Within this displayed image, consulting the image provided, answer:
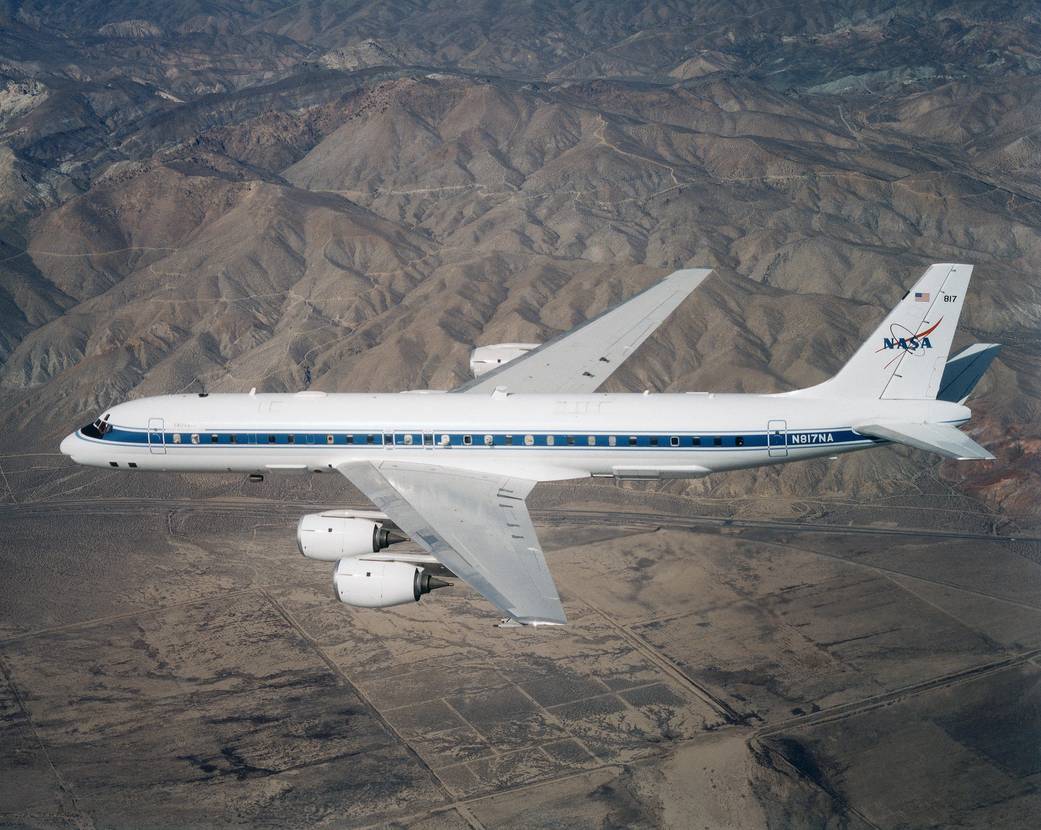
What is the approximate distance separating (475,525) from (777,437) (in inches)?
651

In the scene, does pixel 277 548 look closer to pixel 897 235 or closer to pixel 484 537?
pixel 484 537

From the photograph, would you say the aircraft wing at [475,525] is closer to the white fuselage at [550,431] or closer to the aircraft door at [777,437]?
the white fuselage at [550,431]

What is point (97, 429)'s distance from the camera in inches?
2475

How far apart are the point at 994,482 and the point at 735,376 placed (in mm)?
22306

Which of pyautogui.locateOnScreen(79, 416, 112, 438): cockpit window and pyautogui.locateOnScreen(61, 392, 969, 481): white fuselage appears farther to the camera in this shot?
pyautogui.locateOnScreen(79, 416, 112, 438): cockpit window

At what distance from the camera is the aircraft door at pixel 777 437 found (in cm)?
5819

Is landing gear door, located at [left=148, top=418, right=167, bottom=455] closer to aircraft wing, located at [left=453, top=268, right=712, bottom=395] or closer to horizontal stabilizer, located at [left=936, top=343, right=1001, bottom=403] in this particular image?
aircraft wing, located at [left=453, top=268, right=712, bottom=395]

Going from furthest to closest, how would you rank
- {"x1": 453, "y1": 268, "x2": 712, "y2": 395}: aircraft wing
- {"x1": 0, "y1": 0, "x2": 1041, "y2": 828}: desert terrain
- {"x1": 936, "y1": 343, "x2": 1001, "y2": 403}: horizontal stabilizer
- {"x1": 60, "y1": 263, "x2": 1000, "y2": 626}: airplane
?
1. {"x1": 453, "y1": 268, "x2": 712, "y2": 395}: aircraft wing
2. {"x1": 936, "y1": 343, "x2": 1001, "y2": 403}: horizontal stabilizer
3. {"x1": 0, "y1": 0, "x2": 1041, "y2": 828}: desert terrain
4. {"x1": 60, "y1": 263, "x2": 1000, "y2": 626}: airplane

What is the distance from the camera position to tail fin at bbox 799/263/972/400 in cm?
5869

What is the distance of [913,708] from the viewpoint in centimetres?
6231

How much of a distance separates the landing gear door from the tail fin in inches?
1408

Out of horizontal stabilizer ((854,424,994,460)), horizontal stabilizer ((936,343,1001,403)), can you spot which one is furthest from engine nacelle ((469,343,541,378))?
horizontal stabilizer ((936,343,1001,403))

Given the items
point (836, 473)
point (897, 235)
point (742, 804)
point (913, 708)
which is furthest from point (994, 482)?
point (897, 235)

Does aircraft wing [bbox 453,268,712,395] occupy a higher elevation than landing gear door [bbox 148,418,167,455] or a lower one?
higher
